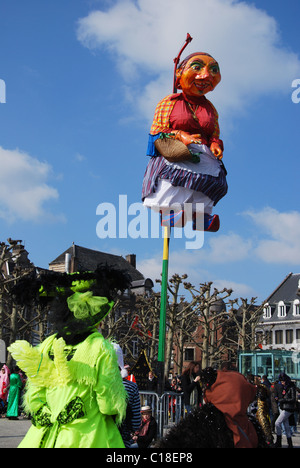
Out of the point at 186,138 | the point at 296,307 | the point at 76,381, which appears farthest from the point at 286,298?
the point at 76,381

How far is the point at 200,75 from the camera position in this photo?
35.2 feet

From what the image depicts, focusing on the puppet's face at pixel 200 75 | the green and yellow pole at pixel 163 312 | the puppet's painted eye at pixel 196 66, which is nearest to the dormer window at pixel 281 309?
the green and yellow pole at pixel 163 312

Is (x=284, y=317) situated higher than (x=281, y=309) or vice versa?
(x=281, y=309)

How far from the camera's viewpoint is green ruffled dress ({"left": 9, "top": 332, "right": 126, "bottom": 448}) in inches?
129

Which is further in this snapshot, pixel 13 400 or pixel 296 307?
pixel 296 307

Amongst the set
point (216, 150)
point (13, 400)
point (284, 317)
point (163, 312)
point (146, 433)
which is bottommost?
point (13, 400)

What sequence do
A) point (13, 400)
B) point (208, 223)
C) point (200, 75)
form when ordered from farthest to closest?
1. point (13, 400)
2. point (208, 223)
3. point (200, 75)

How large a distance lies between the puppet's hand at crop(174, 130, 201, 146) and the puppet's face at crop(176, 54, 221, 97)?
3.26 feet

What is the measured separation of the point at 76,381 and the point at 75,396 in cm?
10

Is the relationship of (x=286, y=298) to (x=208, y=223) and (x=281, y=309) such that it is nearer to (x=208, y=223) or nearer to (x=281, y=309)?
(x=281, y=309)

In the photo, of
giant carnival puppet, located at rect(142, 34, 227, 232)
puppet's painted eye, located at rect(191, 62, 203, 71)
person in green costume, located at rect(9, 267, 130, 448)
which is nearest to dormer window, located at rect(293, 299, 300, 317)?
giant carnival puppet, located at rect(142, 34, 227, 232)

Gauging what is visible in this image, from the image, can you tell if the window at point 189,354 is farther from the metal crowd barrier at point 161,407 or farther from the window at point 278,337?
the metal crowd barrier at point 161,407

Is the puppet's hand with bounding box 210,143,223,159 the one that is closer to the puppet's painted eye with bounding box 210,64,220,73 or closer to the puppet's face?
the puppet's face

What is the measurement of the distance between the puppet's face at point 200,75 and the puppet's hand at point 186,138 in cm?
99
